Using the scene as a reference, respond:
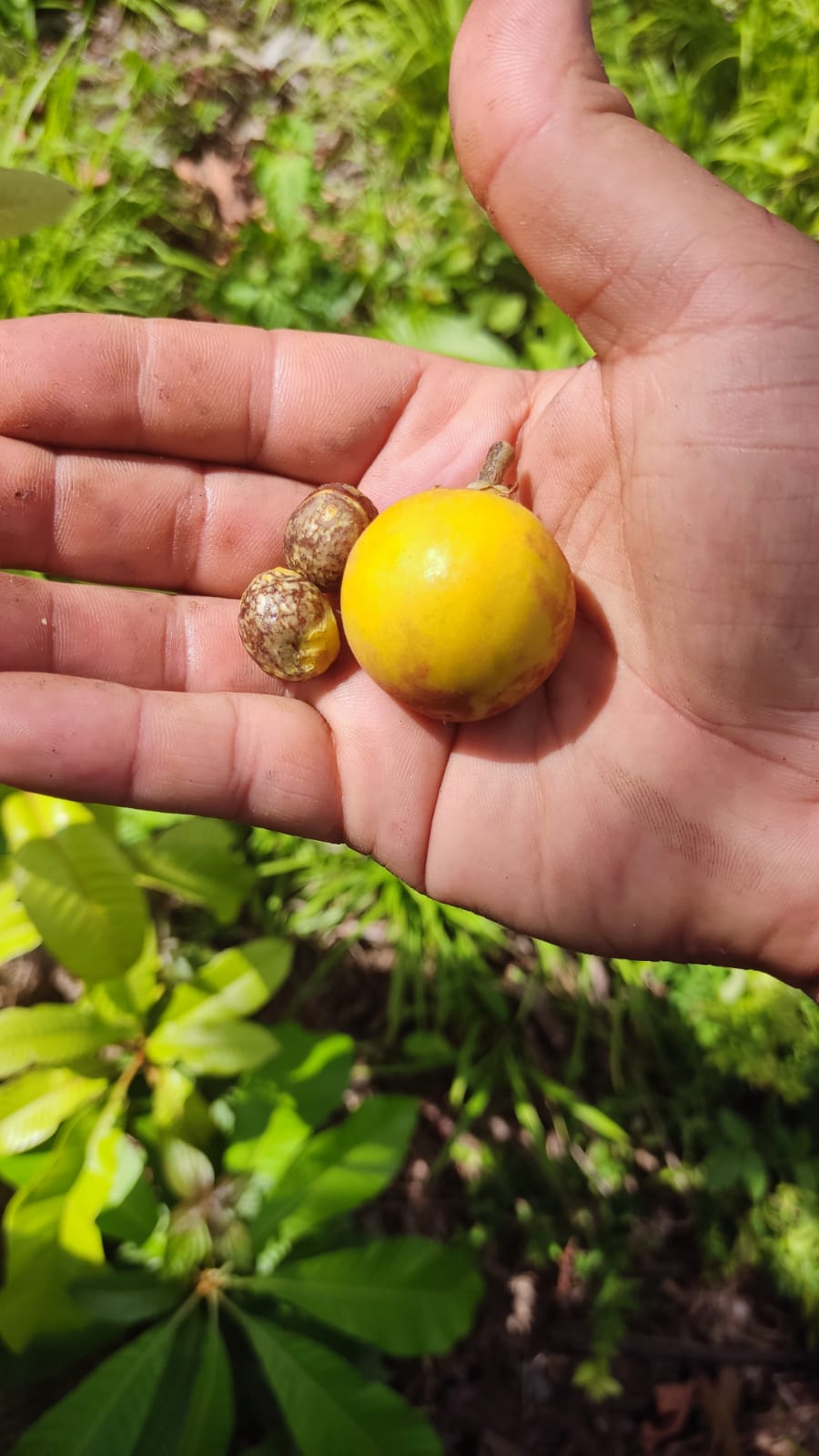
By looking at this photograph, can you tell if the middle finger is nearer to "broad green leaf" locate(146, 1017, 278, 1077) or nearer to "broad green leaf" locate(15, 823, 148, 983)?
"broad green leaf" locate(15, 823, 148, 983)

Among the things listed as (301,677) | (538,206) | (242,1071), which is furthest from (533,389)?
(242,1071)

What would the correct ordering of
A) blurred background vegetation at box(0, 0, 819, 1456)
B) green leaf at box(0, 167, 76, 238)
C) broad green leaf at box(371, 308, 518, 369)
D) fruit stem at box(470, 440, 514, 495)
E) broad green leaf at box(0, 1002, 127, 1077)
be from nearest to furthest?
green leaf at box(0, 167, 76, 238) < broad green leaf at box(0, 1002, 127, 1077) < fruit stem at box(470, 440, 514, 495) < blurred background vegetation at box(0, 0, 819, 1456) < broad green leaf at box(371, 308, 518, 369)

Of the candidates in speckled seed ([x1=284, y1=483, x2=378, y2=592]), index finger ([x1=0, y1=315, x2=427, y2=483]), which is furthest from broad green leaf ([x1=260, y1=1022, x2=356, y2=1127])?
index finger ([x1=0, y1=315, x2=427, y2=483])

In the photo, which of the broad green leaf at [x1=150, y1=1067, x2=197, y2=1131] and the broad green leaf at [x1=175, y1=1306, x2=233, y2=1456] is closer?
the broad green leaf at [x1=175, y1=1306, x2=233, y2=1456]

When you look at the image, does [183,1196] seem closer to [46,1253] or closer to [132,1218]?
[132,1218]

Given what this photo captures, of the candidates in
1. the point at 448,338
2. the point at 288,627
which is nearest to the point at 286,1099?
the point at 288,627

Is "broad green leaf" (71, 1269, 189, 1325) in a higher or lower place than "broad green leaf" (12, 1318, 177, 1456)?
higher

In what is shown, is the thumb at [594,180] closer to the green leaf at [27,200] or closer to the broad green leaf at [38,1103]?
the green leaf at [27,200]
